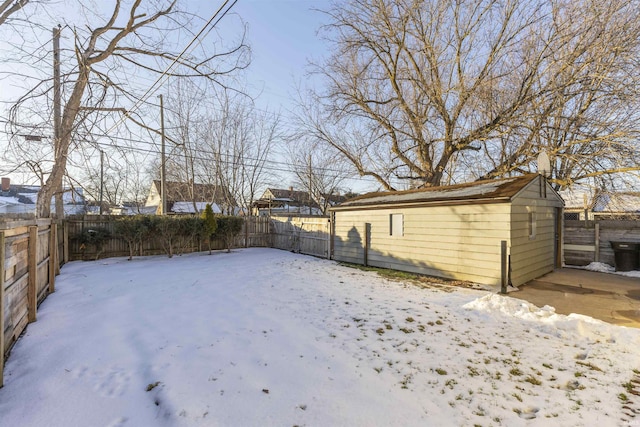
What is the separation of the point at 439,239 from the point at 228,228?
8.71 metres

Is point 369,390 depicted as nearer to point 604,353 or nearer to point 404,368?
point 404,368

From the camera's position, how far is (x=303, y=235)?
40.6 ft

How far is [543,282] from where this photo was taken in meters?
6.74

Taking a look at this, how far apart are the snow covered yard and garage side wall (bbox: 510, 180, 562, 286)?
7.15 ft

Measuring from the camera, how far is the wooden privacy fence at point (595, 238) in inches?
308

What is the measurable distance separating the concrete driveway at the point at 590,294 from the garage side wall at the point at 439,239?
37.6 inches

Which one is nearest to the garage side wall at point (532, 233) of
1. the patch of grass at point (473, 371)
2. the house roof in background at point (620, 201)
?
the house roof in background at point (620, 201)

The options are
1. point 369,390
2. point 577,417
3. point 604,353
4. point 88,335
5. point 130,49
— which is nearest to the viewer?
point 577,417

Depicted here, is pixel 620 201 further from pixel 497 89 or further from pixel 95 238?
pixel 95 238

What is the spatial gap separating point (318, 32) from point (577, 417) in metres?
12.5

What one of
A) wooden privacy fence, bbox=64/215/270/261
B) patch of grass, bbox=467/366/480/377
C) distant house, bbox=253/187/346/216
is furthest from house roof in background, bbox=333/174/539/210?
distant house, bbox=253/187/346/216

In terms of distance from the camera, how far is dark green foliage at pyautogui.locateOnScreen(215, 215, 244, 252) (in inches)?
485

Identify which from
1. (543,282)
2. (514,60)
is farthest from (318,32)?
(543,282)

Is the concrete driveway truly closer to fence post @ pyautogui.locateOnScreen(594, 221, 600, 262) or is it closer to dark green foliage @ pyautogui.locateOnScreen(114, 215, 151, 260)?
fence post @ pyautogui.locateOnScreen(594, 221, 600, 262)
